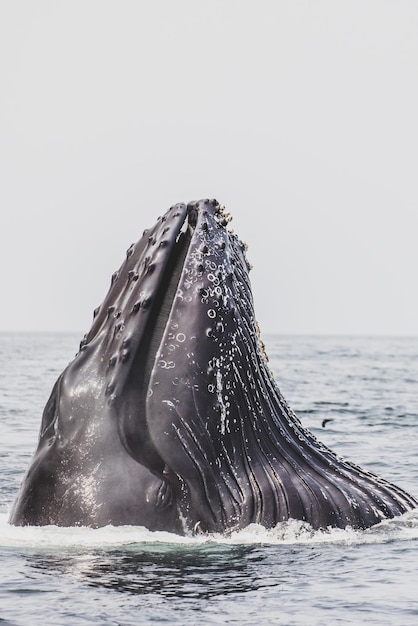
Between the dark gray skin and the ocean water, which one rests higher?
the dark gray skin

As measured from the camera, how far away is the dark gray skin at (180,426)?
25.5 ft

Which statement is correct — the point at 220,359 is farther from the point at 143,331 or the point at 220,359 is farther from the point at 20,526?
the point at 20,526

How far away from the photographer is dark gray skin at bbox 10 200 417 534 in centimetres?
777

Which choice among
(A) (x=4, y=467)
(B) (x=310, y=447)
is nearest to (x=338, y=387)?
(A) (x=4, y=467)

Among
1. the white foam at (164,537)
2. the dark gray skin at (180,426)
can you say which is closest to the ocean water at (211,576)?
the white foam at (164,537)

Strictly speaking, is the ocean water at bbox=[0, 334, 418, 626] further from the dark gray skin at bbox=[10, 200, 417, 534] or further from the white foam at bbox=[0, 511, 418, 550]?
the dark gray skin at bbox=[10, 200, 417, 534]

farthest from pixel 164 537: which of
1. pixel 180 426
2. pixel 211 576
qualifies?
pixel 180 426

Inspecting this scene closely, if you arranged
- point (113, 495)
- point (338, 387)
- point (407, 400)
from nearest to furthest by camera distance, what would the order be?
point (113, 495) → point (407, 400) → point (338, 387)

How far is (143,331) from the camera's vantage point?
8094 mm

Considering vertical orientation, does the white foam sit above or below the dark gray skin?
below

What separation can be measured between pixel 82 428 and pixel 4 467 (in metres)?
5.15

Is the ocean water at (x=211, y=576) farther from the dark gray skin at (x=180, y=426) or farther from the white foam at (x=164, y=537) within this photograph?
the dark gray skin at (x=180, y=426)

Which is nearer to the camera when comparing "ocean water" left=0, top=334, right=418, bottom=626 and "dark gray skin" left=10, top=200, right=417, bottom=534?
"ocean water" left=0, top=334, right=418, bottom=626

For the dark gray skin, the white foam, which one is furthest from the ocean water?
the dark gray skin
